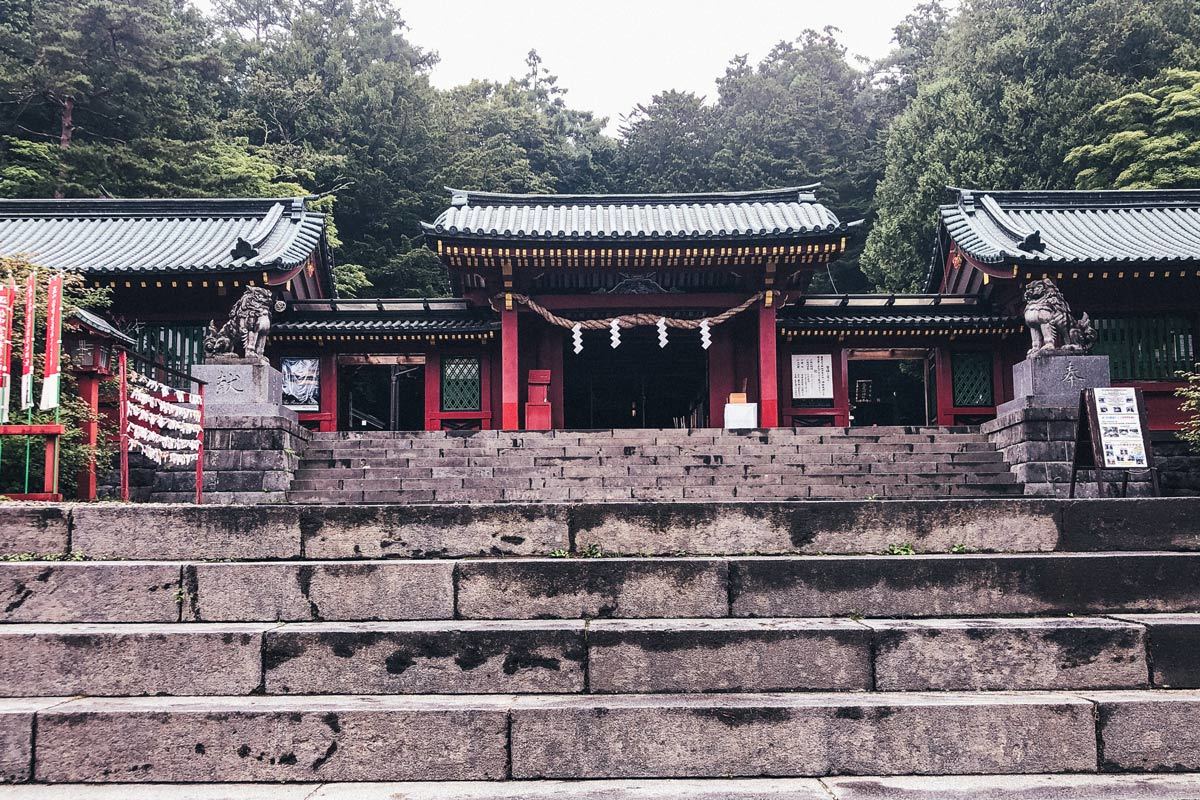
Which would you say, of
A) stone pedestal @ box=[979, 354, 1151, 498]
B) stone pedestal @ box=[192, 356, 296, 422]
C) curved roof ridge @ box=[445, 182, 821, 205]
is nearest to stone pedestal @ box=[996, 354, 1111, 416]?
stone pedestal @ box=[979, 354, 1151, 498]

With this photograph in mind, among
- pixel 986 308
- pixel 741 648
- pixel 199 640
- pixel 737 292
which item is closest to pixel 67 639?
pixel 199 640

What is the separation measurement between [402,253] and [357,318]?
13314mm

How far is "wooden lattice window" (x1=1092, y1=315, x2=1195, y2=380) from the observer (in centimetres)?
1628

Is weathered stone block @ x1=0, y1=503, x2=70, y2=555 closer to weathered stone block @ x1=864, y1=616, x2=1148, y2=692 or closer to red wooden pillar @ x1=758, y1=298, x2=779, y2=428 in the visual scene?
weathered stone block @ x1=864, y1=616, x2=1148, y2=692

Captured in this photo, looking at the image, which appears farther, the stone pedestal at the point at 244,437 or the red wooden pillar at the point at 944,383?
the red wooden pillar at the point at 944,383

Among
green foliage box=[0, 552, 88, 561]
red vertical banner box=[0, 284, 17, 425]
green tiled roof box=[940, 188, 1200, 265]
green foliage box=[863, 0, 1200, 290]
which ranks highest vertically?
green foliage box=[863, 0, 1200, 290]

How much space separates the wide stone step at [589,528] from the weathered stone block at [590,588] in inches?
21.6

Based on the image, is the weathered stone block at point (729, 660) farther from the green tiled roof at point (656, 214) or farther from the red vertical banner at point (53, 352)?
the green tiled roof at point (656, 214)

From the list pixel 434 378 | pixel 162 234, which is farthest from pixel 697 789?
pixel 162 234

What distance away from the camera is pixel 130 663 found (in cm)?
480

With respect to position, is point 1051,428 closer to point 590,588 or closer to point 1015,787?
point 1015,787

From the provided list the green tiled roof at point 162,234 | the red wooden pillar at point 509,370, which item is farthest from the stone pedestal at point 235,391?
the red wooden pillar at point 509,370

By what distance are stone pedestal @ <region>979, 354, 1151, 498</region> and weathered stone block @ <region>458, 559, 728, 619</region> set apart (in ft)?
24.9

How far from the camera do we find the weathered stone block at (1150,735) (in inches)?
170
